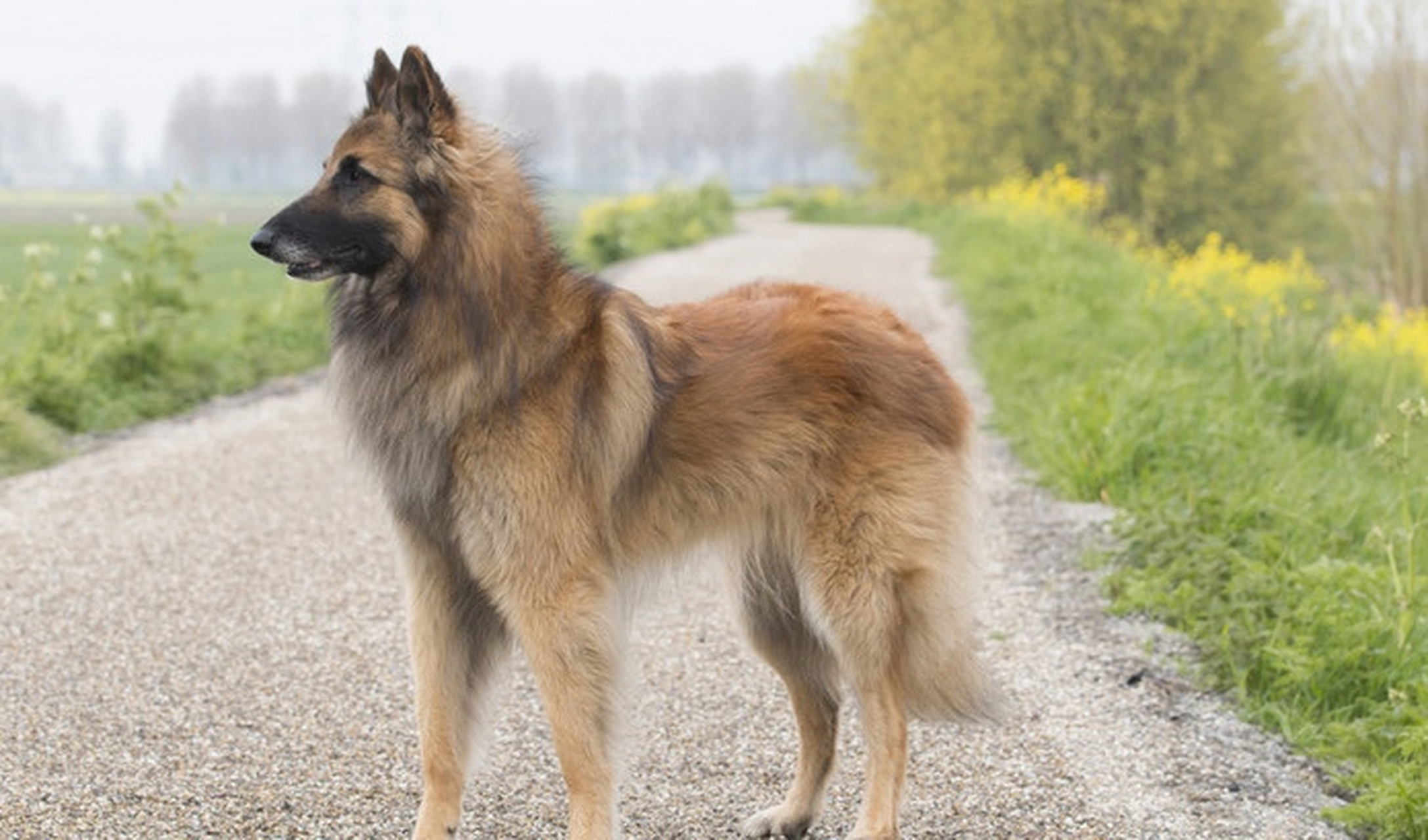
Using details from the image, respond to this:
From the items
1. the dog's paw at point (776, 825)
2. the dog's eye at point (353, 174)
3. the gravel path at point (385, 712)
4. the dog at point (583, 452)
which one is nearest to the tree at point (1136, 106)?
the gravel path at point (385, 712)

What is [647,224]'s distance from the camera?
30828 mm

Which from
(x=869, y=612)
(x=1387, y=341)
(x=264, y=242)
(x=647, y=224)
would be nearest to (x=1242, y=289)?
(x=1387, y=341)

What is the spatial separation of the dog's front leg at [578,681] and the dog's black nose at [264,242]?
1081 millimetres

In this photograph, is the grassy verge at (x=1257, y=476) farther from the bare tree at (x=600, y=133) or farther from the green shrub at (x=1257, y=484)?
the bare tree at (x=600, y=133)

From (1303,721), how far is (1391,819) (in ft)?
2.91

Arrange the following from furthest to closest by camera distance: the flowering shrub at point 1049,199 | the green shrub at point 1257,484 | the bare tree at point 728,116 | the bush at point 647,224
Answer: the bare tree at point 728,116 < the bush at point 647,224 < the flowering shrub at point 1049,199 < the green shrub at point 1257,484

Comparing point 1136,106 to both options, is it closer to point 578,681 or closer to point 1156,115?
point 1156,115

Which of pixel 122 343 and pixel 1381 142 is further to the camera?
pixel 1381 142

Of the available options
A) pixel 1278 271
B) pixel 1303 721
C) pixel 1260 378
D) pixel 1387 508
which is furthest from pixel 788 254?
pixel 1303 721

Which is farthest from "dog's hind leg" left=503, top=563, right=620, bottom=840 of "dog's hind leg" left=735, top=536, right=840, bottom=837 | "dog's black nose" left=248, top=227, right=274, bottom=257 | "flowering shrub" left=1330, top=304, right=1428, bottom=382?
"flowering shrub" left=1330, top=304, right=1428, bottom=382

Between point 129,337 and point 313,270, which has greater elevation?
point 313,270

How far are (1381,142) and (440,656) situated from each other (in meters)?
27.1

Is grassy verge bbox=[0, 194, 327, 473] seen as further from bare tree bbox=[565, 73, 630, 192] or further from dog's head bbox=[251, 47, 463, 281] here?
bare tree bbox=[565, 73, 630, 192]

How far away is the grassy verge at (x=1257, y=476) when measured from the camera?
5074 mm
